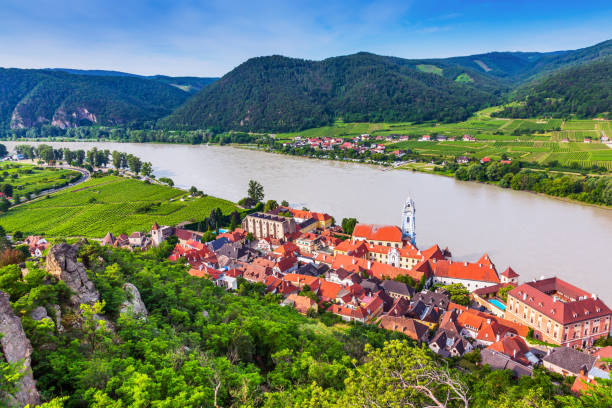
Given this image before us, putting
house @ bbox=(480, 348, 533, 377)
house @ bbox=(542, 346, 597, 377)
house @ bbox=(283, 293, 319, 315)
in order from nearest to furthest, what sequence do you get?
1. house @ bbox=(480, 348, 533, 377)
2. house @ bbox=(542, 346, 597, 377)
3. house @ bbox=(283, 293, 319, 315)

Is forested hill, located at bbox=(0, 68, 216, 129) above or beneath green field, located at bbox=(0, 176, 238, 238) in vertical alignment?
above

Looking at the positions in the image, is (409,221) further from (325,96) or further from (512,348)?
(325,96)

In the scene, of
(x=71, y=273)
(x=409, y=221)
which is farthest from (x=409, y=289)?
(x=71, y=273)

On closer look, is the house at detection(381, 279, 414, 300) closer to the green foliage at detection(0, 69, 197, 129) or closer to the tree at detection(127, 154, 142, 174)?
the tree at detection(127, 154, 142, 174)

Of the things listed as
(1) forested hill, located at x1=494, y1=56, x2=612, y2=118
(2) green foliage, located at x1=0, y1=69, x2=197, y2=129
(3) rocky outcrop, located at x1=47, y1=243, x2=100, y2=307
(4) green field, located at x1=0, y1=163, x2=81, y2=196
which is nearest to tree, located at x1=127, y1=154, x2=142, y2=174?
(4) green field, located at x1=0, y1=163, x2=81, y2=196

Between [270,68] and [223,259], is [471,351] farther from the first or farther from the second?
[270,68]

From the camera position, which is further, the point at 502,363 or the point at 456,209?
the point at 456,209

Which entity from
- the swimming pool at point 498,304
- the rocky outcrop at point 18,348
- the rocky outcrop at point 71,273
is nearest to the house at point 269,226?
the swimming pool at point 498,304
